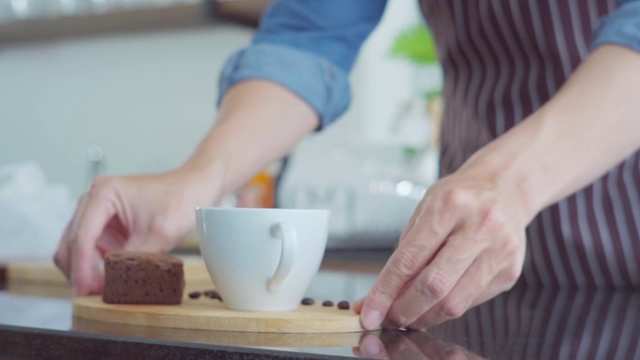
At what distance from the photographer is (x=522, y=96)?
4.29 ft

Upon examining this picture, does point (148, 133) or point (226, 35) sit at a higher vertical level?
point (226, 35)

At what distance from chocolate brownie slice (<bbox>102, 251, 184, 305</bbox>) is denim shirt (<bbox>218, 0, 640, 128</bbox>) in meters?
Answer: 0.43

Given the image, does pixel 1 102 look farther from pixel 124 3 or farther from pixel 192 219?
pixel 192 219

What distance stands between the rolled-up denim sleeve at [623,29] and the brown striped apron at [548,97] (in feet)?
0.91

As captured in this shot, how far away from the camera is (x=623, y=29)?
3.07ft

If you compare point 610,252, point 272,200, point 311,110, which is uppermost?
point 311,110

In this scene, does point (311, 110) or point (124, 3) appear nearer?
point (311, 110)

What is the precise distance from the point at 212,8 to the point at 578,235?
2.28 m

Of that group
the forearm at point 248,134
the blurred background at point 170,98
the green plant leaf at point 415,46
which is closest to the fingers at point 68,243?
the forearm at point 248,134

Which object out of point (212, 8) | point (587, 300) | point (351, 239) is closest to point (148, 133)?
point (212, 8)

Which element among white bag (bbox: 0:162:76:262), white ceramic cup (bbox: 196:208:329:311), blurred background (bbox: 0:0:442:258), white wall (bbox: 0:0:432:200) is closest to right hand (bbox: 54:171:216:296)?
white ceramic cup (bbox: 196:208:329:311)

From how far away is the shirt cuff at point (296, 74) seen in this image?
127cm

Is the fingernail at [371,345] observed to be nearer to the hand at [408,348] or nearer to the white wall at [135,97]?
the hand at [408,348]

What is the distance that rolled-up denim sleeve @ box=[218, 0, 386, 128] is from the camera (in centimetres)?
128
